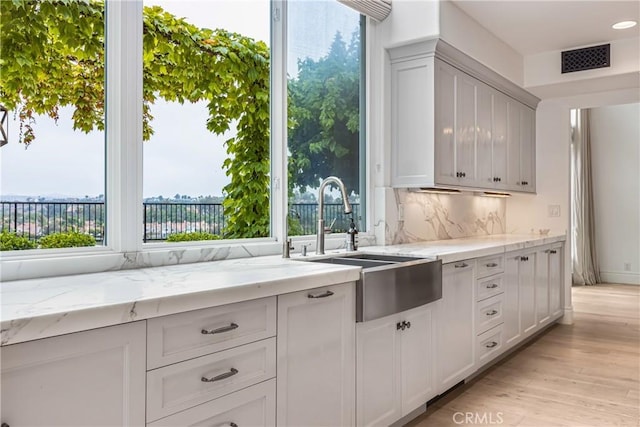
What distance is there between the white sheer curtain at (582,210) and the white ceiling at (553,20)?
138 inches

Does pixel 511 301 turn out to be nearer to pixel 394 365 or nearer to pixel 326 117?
pixel 394 365

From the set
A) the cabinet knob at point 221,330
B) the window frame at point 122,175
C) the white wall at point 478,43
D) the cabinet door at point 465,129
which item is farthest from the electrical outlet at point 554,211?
the cabinet knob at point 221,330

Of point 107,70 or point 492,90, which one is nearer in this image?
point 107,70

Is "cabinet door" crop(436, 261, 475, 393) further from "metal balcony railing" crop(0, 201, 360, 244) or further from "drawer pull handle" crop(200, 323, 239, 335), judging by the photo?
"drawer pull handle" crop(200, 323, 239, 335)

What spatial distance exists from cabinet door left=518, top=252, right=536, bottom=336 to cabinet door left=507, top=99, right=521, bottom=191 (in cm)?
80

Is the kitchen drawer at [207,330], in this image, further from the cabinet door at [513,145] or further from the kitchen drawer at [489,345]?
the cabinet door at [513,145]

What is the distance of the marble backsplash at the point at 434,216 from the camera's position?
3.51 m

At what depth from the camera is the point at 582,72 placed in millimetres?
4305

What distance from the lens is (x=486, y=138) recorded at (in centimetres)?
412

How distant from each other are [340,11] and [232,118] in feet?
4.30

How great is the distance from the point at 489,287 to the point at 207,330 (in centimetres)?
238

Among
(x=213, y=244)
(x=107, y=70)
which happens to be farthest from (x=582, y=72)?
(x=107, y=70)

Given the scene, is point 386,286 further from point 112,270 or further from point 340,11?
point 340,11

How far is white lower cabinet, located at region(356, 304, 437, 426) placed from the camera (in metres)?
2.22
